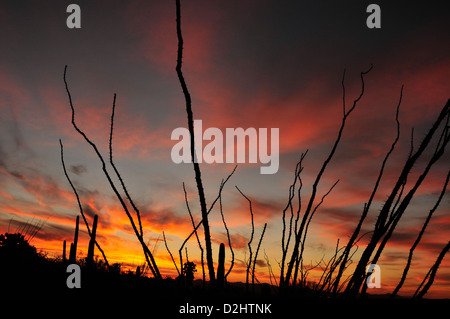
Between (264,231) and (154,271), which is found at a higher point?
(264,231)

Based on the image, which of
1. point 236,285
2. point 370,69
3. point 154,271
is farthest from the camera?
point 236,285

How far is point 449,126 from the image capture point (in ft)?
3.88

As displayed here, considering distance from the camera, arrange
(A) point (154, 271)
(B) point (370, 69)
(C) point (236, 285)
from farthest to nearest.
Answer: (C) point (236, 285) → (B) point (370, 69) → (A) point (154, 271)
